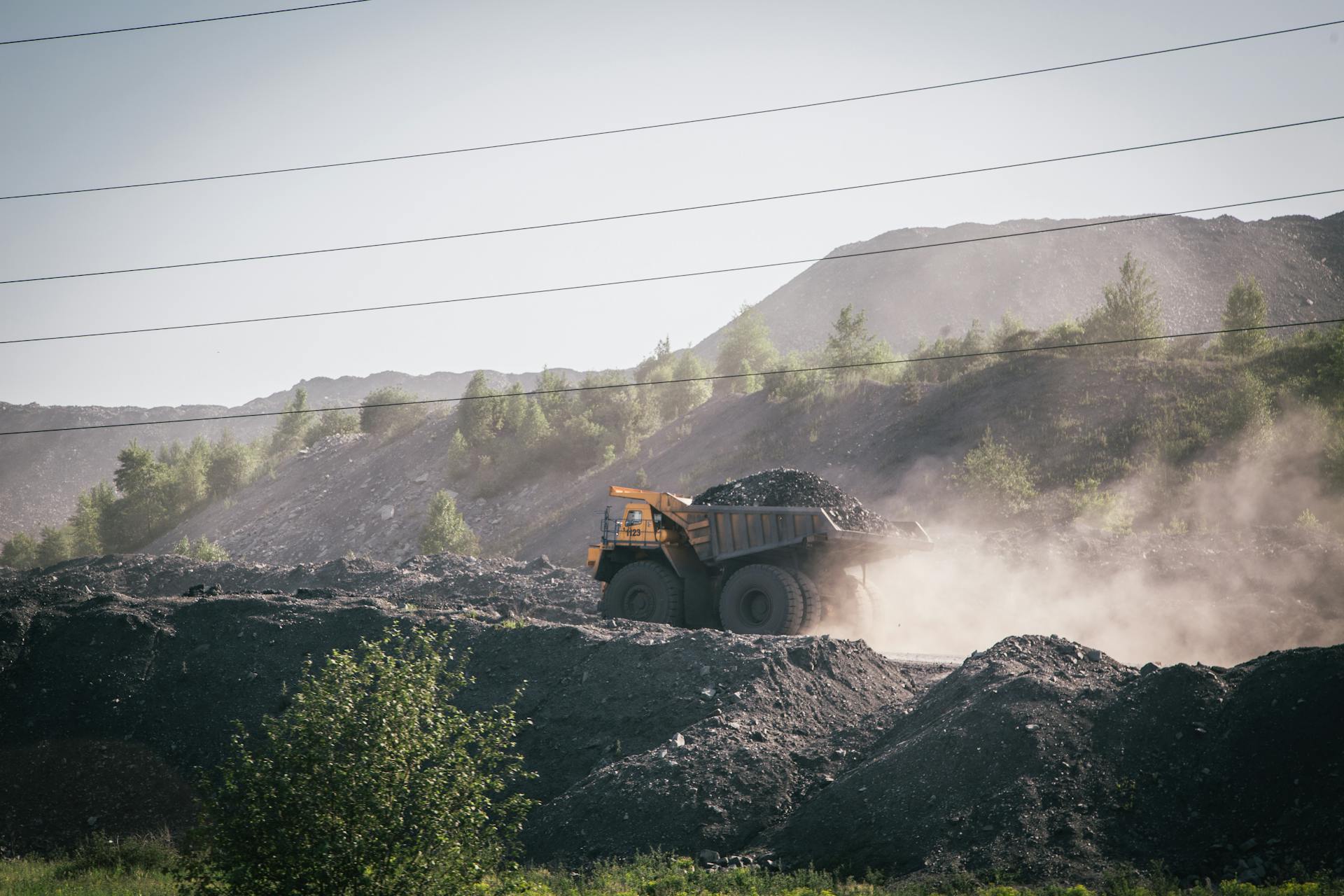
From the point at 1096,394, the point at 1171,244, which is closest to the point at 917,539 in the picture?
the point at 1096,394

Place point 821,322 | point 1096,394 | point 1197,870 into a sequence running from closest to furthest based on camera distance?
point 1197,870, point 1096,394, point 821,322

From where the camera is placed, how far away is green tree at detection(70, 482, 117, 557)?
65562mm

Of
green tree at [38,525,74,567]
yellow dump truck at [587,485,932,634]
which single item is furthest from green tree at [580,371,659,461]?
green tree at [38,525,74,567]

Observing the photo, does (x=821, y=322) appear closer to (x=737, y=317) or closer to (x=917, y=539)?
(x=737, y=317)

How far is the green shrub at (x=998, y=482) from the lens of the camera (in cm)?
3106

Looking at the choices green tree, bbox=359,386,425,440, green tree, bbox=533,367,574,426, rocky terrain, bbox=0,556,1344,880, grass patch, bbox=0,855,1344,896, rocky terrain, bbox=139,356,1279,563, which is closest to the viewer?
grass patch, bbox=0,855,1344,896

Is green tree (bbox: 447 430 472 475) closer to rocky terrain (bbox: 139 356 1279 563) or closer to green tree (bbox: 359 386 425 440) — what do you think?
rocky terrain (bbox: 139 356 1279 563)

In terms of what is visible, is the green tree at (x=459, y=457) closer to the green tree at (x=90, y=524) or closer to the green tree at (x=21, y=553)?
the green tree at (x=90, y=524)

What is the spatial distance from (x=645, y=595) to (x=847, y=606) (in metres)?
4.09

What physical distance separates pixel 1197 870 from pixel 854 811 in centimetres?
317

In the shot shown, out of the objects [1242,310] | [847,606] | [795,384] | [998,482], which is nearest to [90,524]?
[795,384]

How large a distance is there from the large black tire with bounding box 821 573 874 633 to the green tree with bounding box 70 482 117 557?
62918 mm

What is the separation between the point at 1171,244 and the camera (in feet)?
439

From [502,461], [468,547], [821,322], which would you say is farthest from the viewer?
[821,322]
